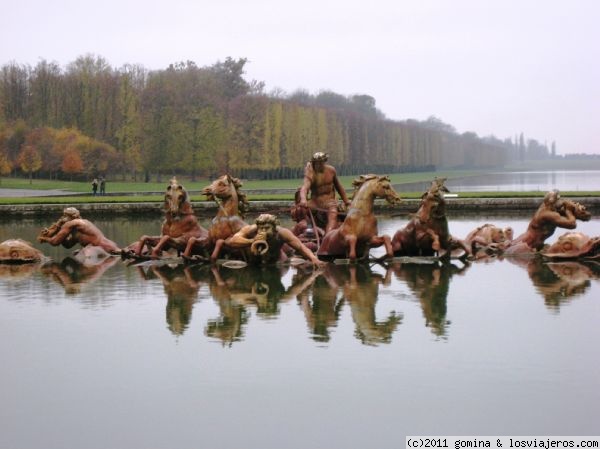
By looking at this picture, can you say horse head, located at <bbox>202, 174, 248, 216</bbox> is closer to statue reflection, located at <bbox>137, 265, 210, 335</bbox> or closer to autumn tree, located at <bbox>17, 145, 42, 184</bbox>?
statue reflection, located at <bbox>137, 265, 210, 335</bbox>

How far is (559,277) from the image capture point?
33.7 ft

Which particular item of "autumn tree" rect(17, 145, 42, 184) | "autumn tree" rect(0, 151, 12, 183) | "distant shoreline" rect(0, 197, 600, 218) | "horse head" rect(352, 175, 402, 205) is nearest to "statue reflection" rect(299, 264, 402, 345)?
"horse head" rect(352, 175, 402, 205)

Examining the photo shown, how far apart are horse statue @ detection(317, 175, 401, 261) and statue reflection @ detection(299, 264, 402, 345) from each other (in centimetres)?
31

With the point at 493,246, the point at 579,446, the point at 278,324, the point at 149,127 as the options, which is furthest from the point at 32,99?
the point at 579,446

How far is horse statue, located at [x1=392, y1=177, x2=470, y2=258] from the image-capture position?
11711 millimetres

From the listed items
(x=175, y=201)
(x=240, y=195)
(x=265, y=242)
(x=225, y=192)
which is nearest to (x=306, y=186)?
(x=240, y=195)

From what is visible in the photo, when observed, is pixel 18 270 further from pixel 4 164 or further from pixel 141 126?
pixel 141 126

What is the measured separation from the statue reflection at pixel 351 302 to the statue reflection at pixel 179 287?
1.06 meters

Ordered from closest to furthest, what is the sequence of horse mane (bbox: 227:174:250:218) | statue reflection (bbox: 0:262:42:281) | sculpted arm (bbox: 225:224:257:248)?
statue reflection (bbox: 0:262:42:281), sculpted arm (bbox: 225:224:257:248), horse mane (bbox: 227:174:250:218)

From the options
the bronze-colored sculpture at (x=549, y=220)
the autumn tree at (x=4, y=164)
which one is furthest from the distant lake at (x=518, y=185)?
the bronze-colored sculpture at (x=549, y=220)

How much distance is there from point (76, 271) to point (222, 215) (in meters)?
1.94

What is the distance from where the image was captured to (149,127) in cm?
4750

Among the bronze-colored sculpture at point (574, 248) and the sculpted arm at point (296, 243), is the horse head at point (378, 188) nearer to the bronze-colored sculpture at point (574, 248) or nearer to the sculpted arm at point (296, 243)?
the sculpted arm at point (296, 243)

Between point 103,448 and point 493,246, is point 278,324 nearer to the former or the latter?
point 103,448
